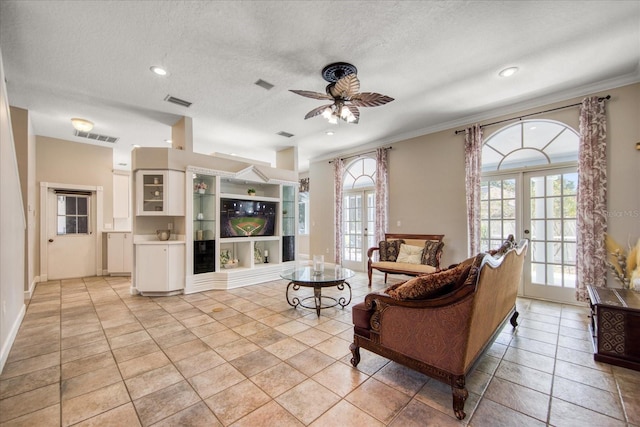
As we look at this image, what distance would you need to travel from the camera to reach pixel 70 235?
231 inches

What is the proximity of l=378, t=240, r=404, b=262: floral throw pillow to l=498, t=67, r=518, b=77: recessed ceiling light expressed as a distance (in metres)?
3.06

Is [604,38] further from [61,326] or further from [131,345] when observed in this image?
[61,326]

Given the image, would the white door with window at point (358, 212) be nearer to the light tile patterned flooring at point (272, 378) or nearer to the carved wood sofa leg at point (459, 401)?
the light tile patterned flooring at point (272, 378)

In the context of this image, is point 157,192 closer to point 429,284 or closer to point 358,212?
point 358,212

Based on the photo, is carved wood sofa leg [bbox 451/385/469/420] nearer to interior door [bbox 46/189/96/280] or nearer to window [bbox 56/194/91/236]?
interior door [bbox 46/189/96/280]

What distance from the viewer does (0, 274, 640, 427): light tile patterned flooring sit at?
1705mm

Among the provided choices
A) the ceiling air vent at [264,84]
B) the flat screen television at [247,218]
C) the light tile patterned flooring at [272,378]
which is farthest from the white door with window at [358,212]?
the ceiling air vent at [264,84]

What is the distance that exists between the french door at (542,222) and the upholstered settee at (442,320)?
257cm

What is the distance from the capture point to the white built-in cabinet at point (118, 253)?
240 inches

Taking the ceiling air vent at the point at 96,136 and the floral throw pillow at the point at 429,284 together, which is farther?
the ceiling air vent at the point at 96,136

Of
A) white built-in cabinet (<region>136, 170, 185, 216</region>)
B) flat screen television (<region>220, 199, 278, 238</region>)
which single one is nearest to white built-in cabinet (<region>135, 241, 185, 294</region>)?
white built-in cabinet (<region>136, 170, 185, 216</region>)

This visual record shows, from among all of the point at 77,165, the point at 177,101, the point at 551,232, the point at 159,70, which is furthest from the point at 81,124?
the point at 551,232

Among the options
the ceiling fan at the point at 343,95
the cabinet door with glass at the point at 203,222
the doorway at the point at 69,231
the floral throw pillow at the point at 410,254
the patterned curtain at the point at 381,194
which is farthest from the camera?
the patterned curtain at the point at 381,194

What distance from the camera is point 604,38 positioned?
2672 millimetres
